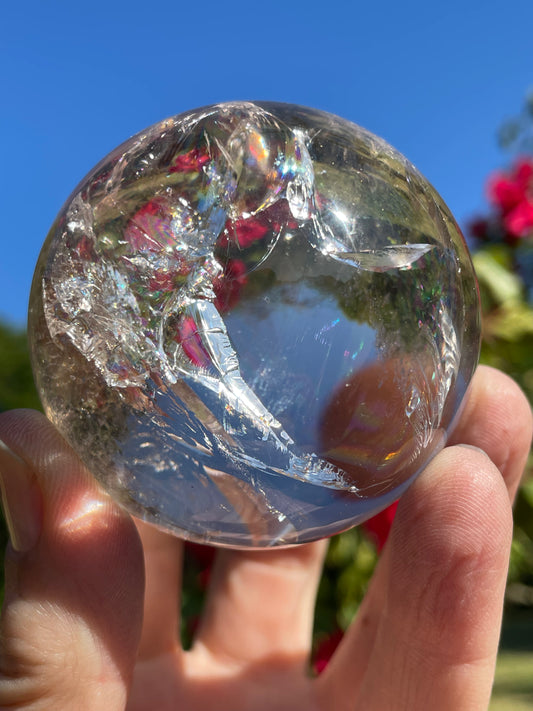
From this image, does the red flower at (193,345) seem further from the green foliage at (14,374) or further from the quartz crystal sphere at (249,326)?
the green foliage at (14,374)

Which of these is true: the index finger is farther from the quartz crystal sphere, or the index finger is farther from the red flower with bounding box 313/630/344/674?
the red flower with bounding box 313/630/344/674

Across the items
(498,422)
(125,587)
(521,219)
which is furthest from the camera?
(521,219)

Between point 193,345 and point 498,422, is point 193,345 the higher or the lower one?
the higher one

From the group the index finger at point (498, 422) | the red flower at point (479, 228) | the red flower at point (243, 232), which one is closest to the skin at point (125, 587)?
the index finger at point (498, 422)

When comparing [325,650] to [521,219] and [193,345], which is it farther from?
[521,219]

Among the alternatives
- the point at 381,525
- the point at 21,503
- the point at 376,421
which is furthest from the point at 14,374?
the point at 376,421

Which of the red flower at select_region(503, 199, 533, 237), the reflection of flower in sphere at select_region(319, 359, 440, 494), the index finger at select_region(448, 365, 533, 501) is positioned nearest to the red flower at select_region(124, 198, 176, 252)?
the reflection of flower in sphere at select_region(319, 359, 440, 494)
